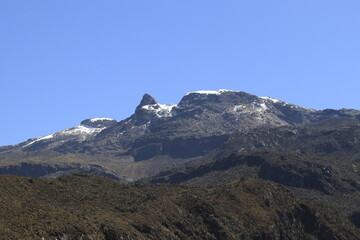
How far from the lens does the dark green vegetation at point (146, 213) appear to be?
4439 inches

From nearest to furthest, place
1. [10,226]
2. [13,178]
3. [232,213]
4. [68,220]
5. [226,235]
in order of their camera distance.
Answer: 1. [10,226]
2. [68,220]
3. [13,178]
4. [226,235]
5. [232,213]

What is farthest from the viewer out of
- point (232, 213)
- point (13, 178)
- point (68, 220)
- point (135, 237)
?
point (232, 213)

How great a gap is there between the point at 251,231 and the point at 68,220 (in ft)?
226

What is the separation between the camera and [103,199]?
15738cm

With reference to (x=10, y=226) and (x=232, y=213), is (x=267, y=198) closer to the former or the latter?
(x=232, y=213)

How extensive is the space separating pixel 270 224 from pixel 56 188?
64.5m

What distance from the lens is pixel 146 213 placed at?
14775 centimetres

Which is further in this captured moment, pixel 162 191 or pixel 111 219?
pixel 162 191

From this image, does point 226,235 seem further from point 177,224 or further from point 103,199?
point 103,199

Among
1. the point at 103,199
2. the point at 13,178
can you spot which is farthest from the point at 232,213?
the point at 13,178

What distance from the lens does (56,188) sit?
15550 centimetres

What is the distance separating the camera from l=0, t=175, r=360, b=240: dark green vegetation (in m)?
113

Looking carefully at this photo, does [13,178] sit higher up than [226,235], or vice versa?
[13,178]

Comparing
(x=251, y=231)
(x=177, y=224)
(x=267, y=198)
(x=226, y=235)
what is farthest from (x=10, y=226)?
(x=267, y=198)
